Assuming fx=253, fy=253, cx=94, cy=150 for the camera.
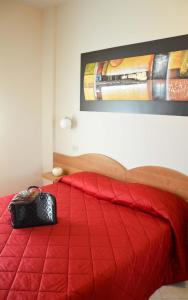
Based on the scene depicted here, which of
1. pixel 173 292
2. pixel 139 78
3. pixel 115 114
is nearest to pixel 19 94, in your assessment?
pixel 115 114

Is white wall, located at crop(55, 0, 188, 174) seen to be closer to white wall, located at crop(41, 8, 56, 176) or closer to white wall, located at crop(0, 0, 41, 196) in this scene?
white wall, located at crop(41, 8, 56, 176)

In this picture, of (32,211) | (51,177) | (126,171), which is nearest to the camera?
(32,211)

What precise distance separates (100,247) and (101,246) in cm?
1

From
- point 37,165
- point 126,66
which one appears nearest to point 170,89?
point 126,66

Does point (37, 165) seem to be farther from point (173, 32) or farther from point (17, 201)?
point (173, 32)

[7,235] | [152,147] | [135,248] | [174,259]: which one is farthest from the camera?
[152,147]

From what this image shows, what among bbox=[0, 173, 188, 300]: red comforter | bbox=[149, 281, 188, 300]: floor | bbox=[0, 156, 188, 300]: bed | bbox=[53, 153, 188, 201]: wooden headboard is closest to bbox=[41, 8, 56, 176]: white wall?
bbox=[53, 153, 188, 201]: wooden headboard

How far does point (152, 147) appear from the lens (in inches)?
94.1

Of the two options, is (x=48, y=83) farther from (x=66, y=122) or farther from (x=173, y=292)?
(x=173, y=292)

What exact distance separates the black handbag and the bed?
51 mm

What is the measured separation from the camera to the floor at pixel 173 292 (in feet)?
6.41

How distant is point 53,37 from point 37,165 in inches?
67.8

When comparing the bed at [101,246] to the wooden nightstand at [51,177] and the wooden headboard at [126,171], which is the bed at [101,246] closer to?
the wooden headboard at [126,171]

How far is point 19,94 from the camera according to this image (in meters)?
3.25
